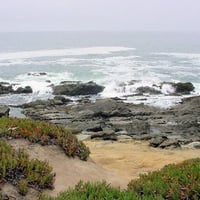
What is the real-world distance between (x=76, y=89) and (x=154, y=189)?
32.3 metres

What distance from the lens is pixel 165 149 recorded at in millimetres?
17031

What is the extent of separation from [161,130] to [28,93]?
18560mm

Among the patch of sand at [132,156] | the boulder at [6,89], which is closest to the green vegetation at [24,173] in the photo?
the patch of sand at [132,156]

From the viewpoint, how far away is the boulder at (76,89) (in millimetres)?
38312

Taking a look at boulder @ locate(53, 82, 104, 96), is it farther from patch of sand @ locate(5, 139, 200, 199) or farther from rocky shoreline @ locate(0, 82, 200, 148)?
patch of sand @ locate(5, 139, 200, 199)

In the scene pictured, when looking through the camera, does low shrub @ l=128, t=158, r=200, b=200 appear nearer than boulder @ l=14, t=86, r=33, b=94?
Yes

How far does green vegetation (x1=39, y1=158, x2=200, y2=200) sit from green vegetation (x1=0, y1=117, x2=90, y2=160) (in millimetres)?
2273

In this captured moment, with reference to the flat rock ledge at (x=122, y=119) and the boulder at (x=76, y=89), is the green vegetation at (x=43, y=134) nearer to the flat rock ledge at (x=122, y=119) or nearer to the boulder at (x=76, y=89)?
the flat rock ledge at (x=122, y=119)

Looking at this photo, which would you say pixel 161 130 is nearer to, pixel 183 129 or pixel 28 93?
pixel 183 129

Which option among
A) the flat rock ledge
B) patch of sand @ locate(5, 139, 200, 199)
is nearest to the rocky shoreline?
the flat rock ledge

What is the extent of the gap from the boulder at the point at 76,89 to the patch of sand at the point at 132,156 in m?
20.2

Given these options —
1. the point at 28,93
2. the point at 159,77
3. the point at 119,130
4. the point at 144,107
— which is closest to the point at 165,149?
the point at 119,130

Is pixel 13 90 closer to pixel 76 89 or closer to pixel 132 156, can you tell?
pixel 76 89

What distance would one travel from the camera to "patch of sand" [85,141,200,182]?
485 inches
